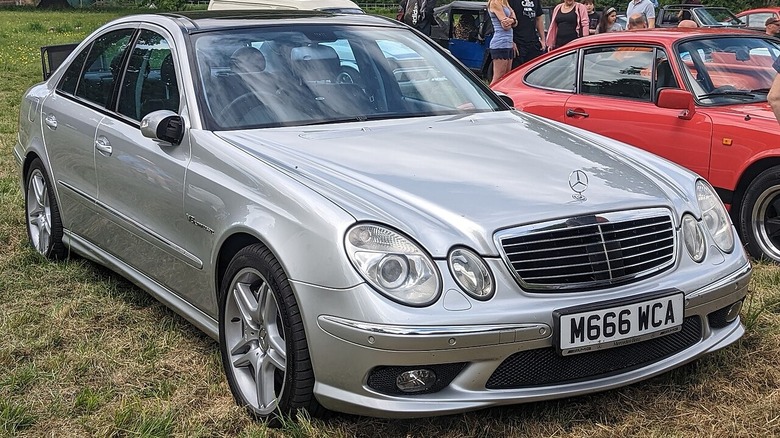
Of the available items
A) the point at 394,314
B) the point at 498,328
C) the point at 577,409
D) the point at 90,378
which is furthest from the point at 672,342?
the point at 90,378

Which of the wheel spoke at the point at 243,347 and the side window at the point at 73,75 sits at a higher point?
the side window at the point at 73,75

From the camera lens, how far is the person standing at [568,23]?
35.2 feet

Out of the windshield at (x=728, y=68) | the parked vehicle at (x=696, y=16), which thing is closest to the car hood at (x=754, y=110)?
the windshield at (x=728, y=68)

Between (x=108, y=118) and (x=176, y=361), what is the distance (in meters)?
1.27

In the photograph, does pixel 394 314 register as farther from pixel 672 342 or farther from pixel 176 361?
pixel 176 361

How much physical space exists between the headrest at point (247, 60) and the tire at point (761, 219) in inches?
111

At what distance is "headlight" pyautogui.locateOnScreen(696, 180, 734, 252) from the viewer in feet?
11.5

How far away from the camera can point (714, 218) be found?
359cm

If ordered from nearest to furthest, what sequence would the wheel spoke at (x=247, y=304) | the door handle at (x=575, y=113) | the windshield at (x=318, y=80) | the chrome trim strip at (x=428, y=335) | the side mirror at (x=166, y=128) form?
the chrome trim strip at (x=428, y=335)
the wheel spoke at (x=247, y=304)
the side mirror at (x=166, y=128)
the windshield at (x=318, y=80)
the door handle at (x=575, y=113)

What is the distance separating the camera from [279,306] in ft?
10.1

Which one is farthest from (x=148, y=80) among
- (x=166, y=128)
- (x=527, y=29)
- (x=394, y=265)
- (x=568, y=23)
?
(x=568, y=23)

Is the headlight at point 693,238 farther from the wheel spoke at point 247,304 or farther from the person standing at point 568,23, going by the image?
the person standing at point 568,23

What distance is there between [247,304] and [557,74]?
3.93 meters

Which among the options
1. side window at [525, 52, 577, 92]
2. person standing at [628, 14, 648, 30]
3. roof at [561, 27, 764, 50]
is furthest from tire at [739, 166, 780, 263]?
person standing at [628, 14, 648, 30]
